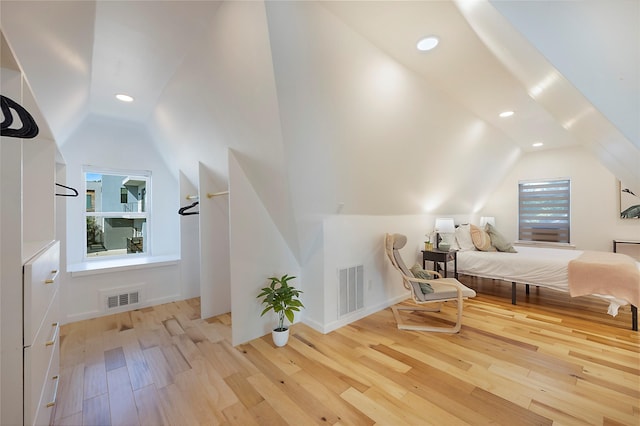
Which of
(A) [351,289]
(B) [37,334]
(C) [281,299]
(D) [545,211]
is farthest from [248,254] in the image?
(D) [545,211]

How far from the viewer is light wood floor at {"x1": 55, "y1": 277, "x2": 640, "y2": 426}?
1646 millimetres

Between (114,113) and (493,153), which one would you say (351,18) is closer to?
(114,113)

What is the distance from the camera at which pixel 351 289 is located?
3092 mm

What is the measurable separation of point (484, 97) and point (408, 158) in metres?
1.01

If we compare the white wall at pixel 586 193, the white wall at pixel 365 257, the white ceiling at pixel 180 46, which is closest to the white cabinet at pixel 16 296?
the white ceiling at pixel 180 46

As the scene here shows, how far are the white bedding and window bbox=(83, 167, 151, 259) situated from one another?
5.30 metres

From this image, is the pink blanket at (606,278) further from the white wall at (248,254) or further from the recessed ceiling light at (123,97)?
the recessed ceiling light at (123,97)

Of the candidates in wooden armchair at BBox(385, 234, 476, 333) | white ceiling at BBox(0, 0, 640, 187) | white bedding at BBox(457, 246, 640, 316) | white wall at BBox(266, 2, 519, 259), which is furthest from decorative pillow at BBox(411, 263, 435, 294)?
white ceiling at BBox(0, 0, 640, 187)

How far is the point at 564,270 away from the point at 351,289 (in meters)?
2.69

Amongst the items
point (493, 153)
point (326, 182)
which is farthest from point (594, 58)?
point (493, 153)

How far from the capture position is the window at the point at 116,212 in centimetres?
376

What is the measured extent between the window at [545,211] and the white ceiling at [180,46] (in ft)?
11.7

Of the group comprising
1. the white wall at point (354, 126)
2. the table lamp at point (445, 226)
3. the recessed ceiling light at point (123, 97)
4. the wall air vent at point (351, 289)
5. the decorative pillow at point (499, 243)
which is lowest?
the wall air vent at point (351, 289)

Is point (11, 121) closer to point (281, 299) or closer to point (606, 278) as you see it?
point (281, 299)
